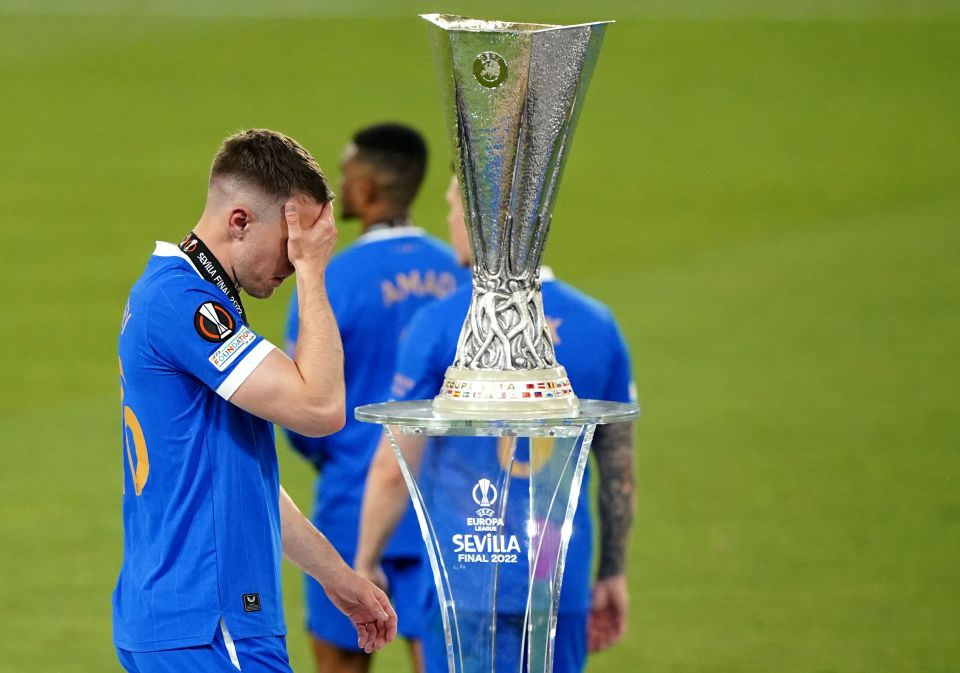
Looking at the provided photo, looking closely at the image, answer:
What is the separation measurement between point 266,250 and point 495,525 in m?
0.77

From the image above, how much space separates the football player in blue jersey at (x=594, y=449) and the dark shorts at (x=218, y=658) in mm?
593

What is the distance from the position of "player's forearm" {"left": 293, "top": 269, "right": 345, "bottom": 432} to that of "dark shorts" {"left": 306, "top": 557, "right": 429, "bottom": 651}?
230cm

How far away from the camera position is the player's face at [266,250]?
3.19 m

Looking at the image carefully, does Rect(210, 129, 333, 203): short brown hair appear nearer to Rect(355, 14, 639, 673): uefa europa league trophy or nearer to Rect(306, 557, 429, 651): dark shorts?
Rect(355, 14, 639, 673): uefa europa league trophy

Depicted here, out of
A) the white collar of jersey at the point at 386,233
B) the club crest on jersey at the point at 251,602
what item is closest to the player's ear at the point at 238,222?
the club crest on jersey at the point at 251,602

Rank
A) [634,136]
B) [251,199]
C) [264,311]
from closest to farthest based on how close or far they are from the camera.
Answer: [251,199] < [264,311] < [634,136]

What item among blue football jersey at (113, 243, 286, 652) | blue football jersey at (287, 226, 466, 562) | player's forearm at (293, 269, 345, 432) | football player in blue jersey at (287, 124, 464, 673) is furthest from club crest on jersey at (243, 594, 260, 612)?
blue football jersey at (287, 226, 466, 562)

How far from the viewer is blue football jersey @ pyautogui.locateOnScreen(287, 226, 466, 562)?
18.6 ft

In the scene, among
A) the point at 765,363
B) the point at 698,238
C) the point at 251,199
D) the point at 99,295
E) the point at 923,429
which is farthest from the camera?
the point at 698,238

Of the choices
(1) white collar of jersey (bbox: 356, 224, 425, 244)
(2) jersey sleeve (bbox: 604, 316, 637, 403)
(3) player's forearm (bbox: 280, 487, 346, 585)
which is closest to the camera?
(3) player's forearm (bbox: 280, 487, 346, 585)

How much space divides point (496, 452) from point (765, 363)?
10977mm

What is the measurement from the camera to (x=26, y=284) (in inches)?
654

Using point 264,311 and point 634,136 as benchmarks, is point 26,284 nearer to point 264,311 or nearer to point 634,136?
point 264,311

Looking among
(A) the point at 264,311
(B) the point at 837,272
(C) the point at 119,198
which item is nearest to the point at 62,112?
(C) the point at 119,198
